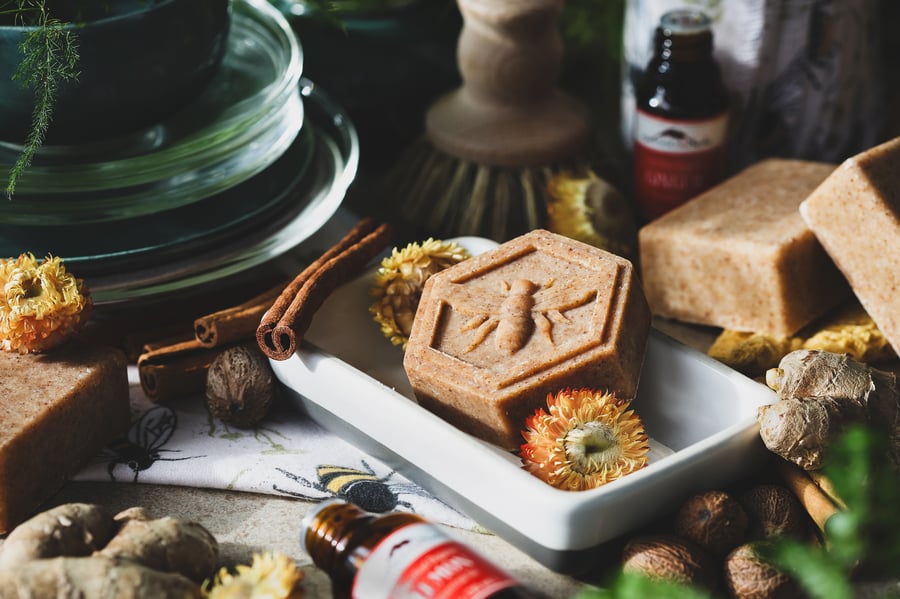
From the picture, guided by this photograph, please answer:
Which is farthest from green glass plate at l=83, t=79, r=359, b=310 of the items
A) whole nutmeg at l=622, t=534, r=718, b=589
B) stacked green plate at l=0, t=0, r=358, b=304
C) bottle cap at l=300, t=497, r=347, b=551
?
whole nutmeg at l=622, t=534, r=718, b=589

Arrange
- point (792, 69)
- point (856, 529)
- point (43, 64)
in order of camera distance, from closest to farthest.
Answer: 1. point (856, 529)
2. point (43, 64)
3. point (792, 69)

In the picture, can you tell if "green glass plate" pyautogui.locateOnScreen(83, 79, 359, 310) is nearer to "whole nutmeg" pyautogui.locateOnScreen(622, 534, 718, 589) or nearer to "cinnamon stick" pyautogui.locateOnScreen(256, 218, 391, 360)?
"cinnamon stick" pyautogui.locateOnScreen(256, 218, 391, 360)

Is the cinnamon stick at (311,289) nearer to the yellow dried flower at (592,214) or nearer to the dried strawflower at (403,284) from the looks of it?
the dried strawflower at (403,284)

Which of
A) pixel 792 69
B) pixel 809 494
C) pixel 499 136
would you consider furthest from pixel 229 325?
pixel 792 69

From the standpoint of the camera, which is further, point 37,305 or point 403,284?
point 403,284

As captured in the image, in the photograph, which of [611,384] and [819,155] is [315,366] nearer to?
[611,384]

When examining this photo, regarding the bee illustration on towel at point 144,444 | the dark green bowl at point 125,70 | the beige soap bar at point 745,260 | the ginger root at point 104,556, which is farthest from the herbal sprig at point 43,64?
the beige soap bar at point 745,260

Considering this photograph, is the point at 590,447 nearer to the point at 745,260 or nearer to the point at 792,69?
the point at 745,260
